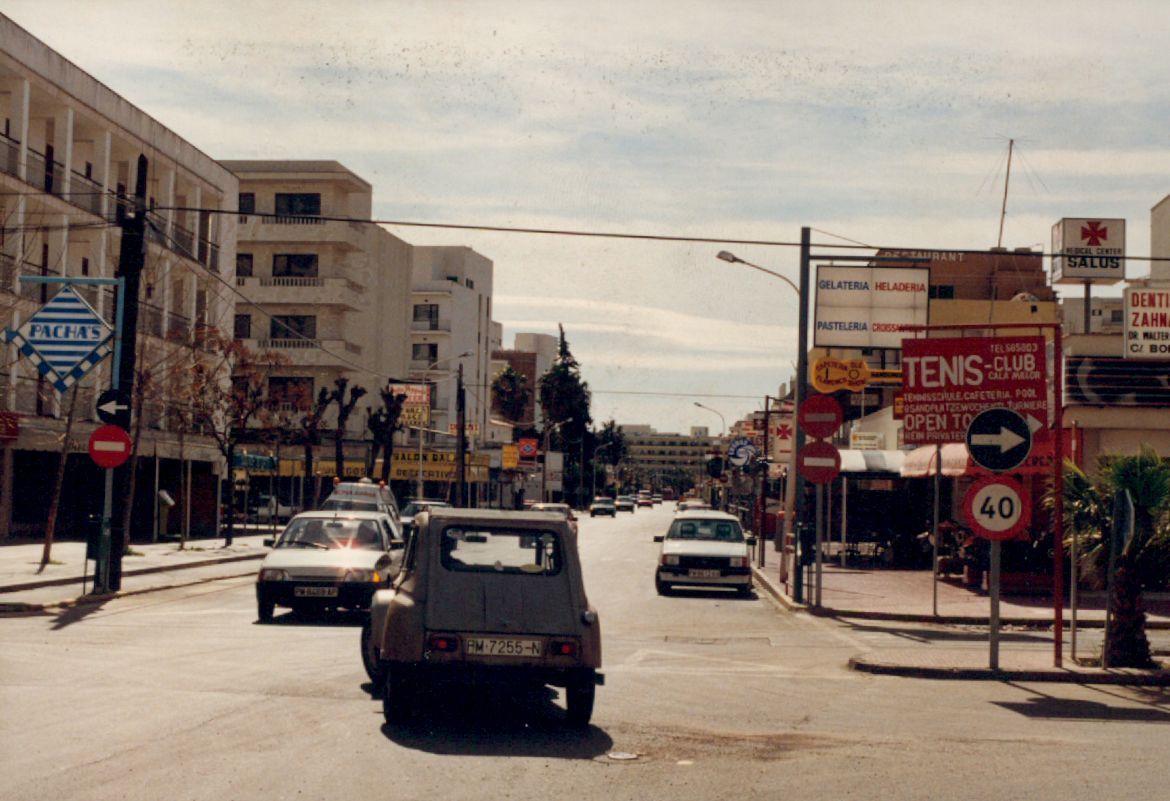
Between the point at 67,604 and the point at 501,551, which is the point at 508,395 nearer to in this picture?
the point at 67,604

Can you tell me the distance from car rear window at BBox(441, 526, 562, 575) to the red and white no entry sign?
1392 centimetres

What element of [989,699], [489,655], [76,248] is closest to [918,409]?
[989,699]

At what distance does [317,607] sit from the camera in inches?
791

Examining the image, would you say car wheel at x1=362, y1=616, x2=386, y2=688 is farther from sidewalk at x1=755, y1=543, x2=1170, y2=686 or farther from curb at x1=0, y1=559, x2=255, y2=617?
curb at x1=0, y1=559, x2=255, y2=617

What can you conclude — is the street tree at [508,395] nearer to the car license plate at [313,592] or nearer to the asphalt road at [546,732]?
the car license plate at [313,592]

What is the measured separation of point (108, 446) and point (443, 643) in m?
14.7

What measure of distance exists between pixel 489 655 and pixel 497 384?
130666mm

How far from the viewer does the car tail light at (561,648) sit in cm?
1082

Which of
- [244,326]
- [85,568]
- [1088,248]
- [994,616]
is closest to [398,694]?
[994,616]

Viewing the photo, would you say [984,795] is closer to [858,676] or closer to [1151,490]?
[858,676]

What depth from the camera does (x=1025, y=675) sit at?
600 inches

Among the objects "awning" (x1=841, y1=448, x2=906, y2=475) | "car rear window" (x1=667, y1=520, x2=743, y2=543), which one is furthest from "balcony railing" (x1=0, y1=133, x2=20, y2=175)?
"awning" (x1=841, y1=448, x2=906, y2=475)

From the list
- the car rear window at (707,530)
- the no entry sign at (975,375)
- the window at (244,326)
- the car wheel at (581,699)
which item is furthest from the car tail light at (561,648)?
the window at (244,326)

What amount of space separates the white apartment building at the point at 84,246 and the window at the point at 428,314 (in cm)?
4993
